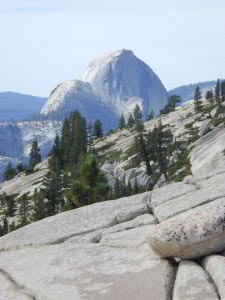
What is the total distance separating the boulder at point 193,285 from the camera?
49.9 ft

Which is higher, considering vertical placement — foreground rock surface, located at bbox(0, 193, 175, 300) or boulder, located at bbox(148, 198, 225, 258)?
boulder, located at bbox(148, 198, 225, 258)

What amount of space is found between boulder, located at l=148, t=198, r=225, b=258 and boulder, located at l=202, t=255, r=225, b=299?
44 centimetres

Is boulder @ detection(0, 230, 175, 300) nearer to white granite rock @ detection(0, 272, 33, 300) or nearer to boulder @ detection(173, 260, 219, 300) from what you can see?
white granite rock @ detection(0, 272, 33, 300)

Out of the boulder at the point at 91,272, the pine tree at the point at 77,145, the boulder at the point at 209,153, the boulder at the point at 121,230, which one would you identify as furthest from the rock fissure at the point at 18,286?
the pine tree at the point at 77,145

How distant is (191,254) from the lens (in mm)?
17875

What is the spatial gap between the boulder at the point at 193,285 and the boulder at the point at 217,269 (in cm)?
16

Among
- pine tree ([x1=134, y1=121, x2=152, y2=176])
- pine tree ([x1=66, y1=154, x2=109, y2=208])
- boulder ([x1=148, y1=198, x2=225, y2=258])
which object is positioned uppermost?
boulder ([x1=148, y1=198, x2=225, y2=258])

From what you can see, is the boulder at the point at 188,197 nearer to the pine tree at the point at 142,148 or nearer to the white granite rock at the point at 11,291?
the white granite rock at the point at 11,291

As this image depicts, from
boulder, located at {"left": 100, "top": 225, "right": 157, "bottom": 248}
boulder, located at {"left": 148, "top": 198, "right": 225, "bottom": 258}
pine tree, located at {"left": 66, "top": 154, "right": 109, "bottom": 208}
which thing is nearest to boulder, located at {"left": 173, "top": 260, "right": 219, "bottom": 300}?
boulder, located at {"left": 148, "top": 198, "right": 225, "bottom": 258}

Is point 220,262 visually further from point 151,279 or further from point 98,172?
point 98,172

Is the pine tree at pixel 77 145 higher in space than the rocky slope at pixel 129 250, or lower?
lower

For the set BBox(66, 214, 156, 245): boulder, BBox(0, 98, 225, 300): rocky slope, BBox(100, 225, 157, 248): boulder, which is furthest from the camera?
BBox(66, 214, 156, 245): boulder

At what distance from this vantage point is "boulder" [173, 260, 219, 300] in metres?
15.2

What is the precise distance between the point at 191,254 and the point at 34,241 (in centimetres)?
892
